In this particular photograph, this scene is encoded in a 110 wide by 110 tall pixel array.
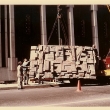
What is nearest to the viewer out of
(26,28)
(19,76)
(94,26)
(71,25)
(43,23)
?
(19,76)

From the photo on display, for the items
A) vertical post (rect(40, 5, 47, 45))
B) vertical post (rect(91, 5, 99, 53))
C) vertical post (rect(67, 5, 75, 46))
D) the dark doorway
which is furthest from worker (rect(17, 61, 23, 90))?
vertical post (rect(91, 5, 99, 53))

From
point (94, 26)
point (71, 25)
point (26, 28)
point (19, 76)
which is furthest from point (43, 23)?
point (19, 76)

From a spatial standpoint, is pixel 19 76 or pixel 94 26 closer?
pixel 19 76

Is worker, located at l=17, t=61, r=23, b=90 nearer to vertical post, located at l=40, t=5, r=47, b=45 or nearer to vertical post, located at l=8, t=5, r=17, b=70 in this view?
vertical post, located at l=8, t=5, r=17, b=70

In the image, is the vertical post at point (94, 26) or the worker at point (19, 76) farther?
the vertical post at point (94, 26)

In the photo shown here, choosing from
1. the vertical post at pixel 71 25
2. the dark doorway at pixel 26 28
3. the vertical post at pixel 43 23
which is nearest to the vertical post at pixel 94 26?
the vertical post at pixel 71 25

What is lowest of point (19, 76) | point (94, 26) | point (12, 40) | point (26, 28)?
point (19, 76)

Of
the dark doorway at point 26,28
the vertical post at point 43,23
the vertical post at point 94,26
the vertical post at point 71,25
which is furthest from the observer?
the vertical post at point 94,26

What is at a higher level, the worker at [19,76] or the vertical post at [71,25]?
the vertical post at [71,25]

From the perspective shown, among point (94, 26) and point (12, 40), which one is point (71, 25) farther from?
point (12, 40)

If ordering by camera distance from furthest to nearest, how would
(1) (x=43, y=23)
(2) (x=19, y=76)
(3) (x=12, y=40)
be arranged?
(1) (x=43, y=23) → (3) (x=12, y=40) → (2) (x=19, y=76)

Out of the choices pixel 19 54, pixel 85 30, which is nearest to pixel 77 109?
pixel 19 54

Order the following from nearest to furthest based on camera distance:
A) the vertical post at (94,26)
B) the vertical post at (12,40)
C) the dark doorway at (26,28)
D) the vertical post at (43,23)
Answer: the vertical post at (12,40) < the dark doorway at (26,28) < the vertical post at (43,23) < the vertical post at (94,26)

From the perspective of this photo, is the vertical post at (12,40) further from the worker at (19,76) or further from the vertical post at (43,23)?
the worker at (19,76)
